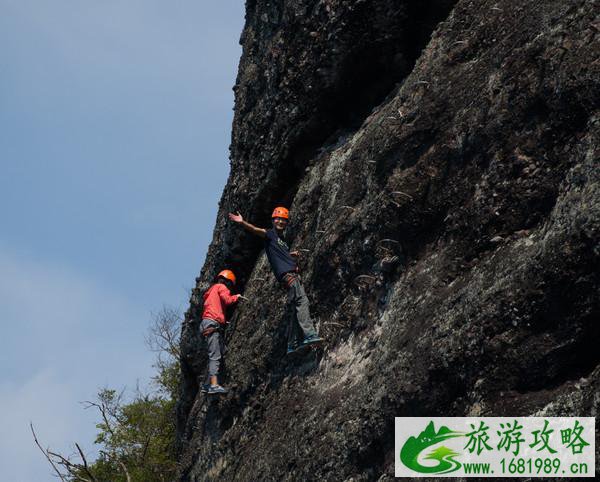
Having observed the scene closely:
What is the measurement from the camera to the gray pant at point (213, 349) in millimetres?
15609

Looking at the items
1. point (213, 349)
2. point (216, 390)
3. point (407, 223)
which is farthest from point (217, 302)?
point (407, 223)

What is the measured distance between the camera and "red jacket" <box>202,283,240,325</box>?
16.2m

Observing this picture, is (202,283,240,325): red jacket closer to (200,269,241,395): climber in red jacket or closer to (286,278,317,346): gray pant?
(200,269,241,395): climber in red jacket

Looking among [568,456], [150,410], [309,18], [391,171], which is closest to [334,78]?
[309,18]

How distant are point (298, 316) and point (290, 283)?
74 centimetres

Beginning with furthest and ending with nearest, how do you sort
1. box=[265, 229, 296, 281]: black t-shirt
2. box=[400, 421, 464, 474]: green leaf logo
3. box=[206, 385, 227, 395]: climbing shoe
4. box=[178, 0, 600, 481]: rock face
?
box=[206, 385, 227, 395]: climbing shoe → box=[265, 229, 296, 281]: black t-shirt → box=[400, 421, 464, 474]: green leaf logo → box=[178, 0, 600, 481]: rock face

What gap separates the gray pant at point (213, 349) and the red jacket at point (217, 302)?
14cm

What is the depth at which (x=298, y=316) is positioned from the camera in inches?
504

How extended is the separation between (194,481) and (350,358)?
5.84 metres

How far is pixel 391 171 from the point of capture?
466 inches

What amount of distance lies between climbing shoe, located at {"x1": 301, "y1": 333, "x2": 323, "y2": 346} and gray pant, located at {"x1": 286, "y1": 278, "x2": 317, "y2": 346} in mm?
47

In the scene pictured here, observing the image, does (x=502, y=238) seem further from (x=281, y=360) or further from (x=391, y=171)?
(x=281, y=360)

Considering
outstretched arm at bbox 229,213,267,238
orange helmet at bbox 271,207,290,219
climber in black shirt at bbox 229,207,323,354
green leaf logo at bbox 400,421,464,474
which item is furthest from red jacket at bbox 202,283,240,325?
green leaf logo at bbox 400,421,464,474

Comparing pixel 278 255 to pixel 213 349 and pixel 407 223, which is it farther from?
pixel 407 223
